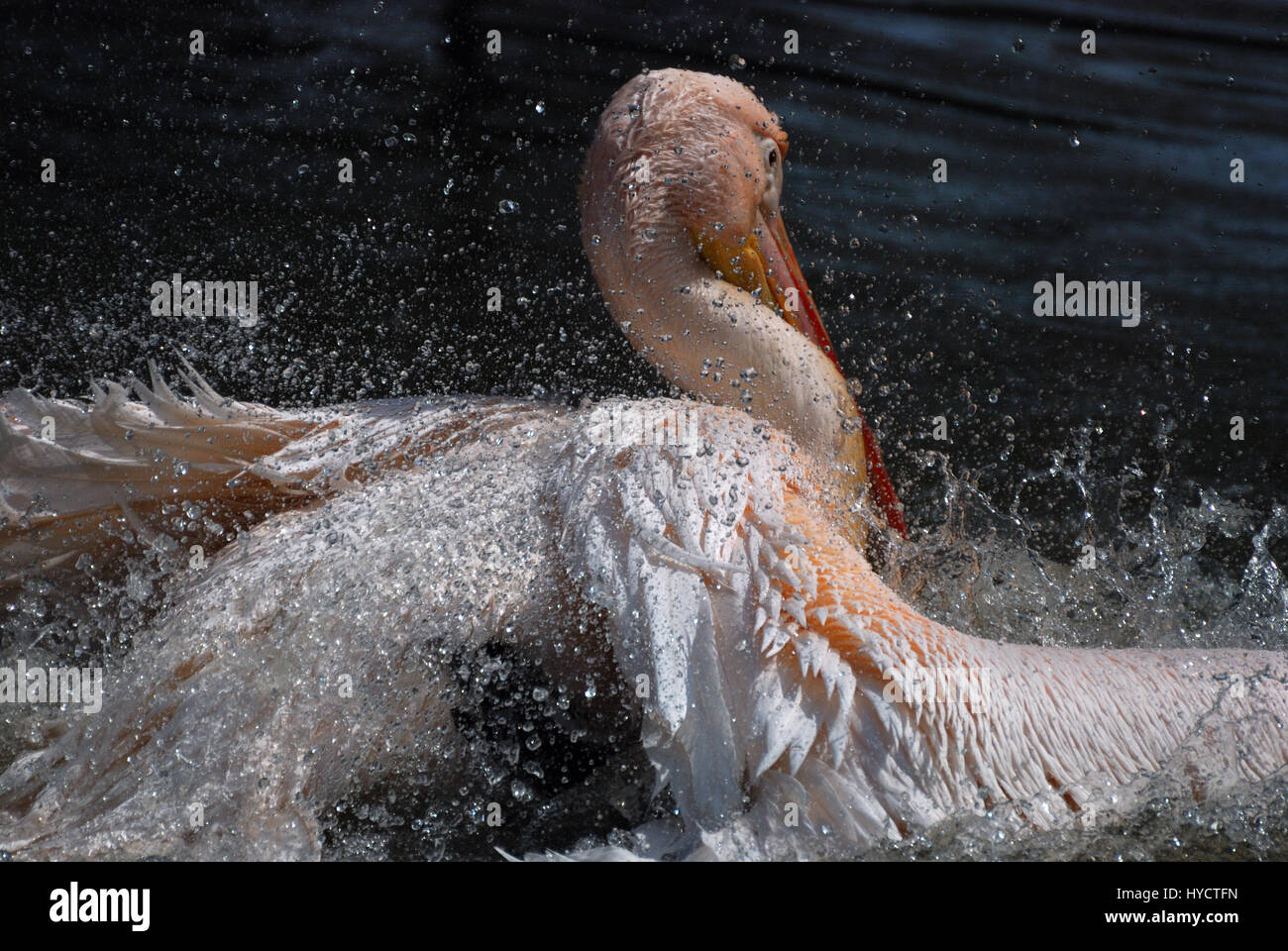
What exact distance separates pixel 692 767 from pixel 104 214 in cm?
362

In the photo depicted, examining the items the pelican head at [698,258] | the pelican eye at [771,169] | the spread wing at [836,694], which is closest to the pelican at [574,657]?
the spread wing at [836,694]

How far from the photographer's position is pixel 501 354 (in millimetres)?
4367

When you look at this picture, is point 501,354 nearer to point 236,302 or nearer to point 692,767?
point 236,302

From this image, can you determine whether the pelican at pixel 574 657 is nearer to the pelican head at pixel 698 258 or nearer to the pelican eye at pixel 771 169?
the pelican head at pixel 698 258

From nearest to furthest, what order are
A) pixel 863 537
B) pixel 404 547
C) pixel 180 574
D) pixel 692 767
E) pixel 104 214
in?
pixel 692 767 → pixel 404 547 → pixel 180 574 → pixel 863 537 → pixel 104 214

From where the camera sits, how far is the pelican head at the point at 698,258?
223 cm

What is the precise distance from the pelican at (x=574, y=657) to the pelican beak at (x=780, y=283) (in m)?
0.50

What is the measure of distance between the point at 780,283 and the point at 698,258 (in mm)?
294

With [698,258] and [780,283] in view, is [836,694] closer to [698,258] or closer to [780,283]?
[698,258]

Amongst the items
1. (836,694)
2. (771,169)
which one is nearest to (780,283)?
(771,169)

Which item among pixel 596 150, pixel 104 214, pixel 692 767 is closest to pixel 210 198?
pixel 104 214

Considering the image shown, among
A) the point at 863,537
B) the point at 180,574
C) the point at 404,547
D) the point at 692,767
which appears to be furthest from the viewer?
the point at 863,537

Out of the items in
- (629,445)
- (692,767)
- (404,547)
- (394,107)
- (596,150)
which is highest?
(394,107)

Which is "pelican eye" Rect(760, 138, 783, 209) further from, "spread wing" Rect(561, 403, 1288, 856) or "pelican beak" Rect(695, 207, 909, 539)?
"spread wing" Rect(561, 403, 1288, 856)
